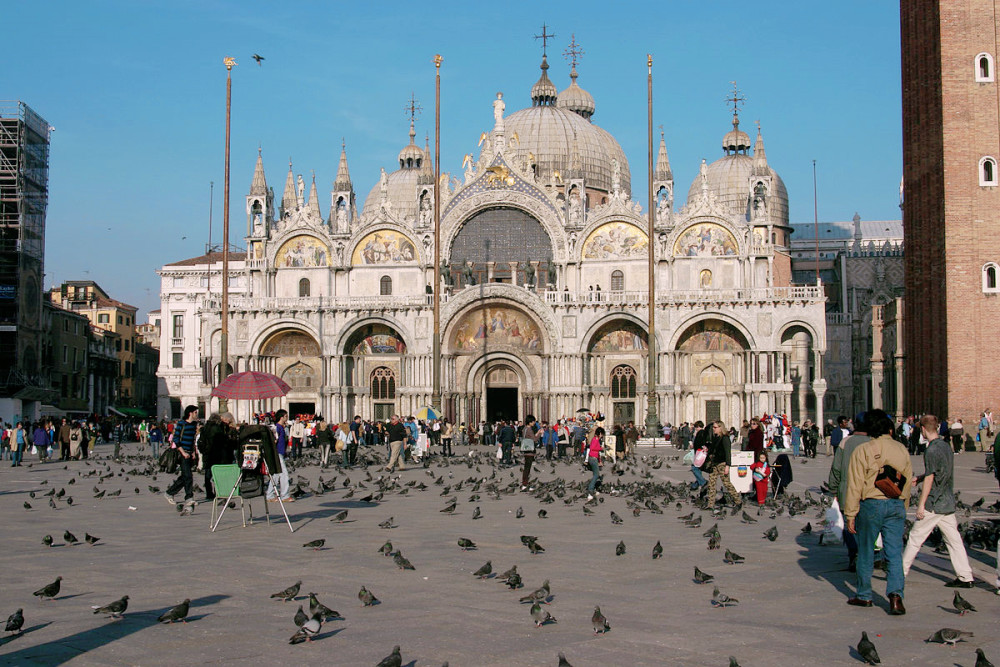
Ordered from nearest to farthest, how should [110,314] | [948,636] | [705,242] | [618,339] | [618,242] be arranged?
[948,636]
[618,339]
[705,242]
[618,242]
[110,314]

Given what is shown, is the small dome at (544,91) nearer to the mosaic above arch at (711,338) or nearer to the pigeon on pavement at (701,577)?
the mosaic above arch at (711,338)

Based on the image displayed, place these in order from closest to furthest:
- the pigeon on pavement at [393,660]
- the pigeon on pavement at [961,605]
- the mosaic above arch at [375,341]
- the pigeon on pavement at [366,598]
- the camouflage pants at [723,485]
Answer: the pigeon on pavement at [393,660] → the pigeon on pavement at [961,605] → the pigeon on pavement at [366,598] → the camouflage pants at [723,485] → the mosaic above arch at [375,341]

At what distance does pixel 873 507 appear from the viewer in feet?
32.1

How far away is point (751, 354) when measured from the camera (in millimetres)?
50406

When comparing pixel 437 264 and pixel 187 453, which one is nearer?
pixel 187 453

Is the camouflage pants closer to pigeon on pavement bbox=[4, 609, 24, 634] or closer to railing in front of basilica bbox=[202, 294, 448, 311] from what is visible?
pigeon on pavement bbox=[4, 609, 24, 634]

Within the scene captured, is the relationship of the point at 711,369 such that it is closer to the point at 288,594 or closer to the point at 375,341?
the point at 375,341

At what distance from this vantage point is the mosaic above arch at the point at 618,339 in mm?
52031

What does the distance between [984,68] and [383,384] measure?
30.3 meters

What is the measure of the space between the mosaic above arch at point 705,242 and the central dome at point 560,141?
10219 millimetres

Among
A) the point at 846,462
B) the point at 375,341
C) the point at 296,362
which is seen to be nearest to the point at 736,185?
the point at 375,341

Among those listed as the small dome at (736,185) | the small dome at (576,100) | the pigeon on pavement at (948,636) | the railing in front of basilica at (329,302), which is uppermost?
the small dome at (576,100)

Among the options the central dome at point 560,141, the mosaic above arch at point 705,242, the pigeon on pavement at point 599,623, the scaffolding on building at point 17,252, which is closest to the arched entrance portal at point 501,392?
the mosaic above arch at point 705,242

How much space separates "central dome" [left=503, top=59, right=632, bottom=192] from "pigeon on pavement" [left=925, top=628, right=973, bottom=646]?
5346 centimetres
